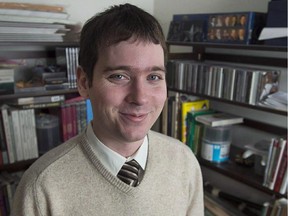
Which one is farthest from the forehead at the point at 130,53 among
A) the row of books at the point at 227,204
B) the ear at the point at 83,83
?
the row of books at the point at 227,204

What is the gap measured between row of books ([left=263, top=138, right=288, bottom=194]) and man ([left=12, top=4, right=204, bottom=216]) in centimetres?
81

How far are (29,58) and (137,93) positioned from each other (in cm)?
154

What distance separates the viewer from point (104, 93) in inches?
29.8

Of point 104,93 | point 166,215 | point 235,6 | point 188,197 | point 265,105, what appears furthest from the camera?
point 235,6

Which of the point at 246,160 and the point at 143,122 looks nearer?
the point at 143,122

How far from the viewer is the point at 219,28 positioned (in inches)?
64.4

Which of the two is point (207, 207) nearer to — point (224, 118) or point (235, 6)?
point (224, 118)

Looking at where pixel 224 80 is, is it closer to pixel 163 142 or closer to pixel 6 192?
pixel 163 142

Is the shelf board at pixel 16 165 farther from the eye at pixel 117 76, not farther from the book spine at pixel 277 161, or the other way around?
the book spine at pixel 277 161

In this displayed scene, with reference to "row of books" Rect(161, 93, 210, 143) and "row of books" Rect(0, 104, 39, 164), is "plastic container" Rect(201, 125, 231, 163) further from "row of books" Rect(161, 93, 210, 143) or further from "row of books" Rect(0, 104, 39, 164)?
"row of books" Rect(0, 104, 39, 164)

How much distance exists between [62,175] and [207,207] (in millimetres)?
1296

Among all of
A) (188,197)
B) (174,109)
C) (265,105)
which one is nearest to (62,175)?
(188,197)

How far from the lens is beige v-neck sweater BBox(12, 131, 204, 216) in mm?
750

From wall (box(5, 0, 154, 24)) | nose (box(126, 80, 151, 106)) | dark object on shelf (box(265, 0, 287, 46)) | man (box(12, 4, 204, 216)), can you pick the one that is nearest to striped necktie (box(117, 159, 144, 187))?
man (box(12, 4, 204, 216))
